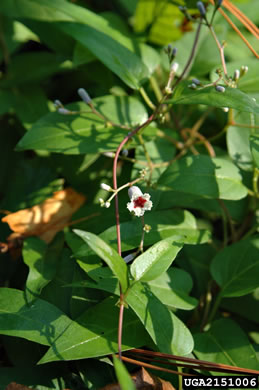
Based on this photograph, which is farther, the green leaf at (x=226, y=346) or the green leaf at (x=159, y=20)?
the green leaf at (x=159, y=20)

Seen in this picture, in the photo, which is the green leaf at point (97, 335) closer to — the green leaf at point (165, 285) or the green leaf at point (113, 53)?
the green leaf at point (165, 285)

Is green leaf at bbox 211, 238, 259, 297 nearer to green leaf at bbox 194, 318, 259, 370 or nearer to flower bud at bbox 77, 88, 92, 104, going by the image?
green leaf at bbox 194, 318, 259, 370

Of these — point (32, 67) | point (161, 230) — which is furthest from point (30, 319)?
point (32, 67)

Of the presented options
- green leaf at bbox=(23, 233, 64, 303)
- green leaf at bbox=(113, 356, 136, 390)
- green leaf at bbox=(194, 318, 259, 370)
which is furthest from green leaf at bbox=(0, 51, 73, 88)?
green leaf at bbox=(113, 356, 136, 390)

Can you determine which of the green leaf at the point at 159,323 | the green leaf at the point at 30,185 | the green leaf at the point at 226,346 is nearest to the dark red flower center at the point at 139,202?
the green leaf at the point at 159,323

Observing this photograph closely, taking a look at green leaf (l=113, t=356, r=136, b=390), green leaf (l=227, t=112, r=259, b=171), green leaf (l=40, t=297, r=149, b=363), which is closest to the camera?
green leaf (l=113, t=356, r=136, b=390)

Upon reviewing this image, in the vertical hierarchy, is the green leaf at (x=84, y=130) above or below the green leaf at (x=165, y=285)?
Result: above

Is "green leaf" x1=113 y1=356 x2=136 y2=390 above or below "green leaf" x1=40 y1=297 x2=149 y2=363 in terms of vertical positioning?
above
